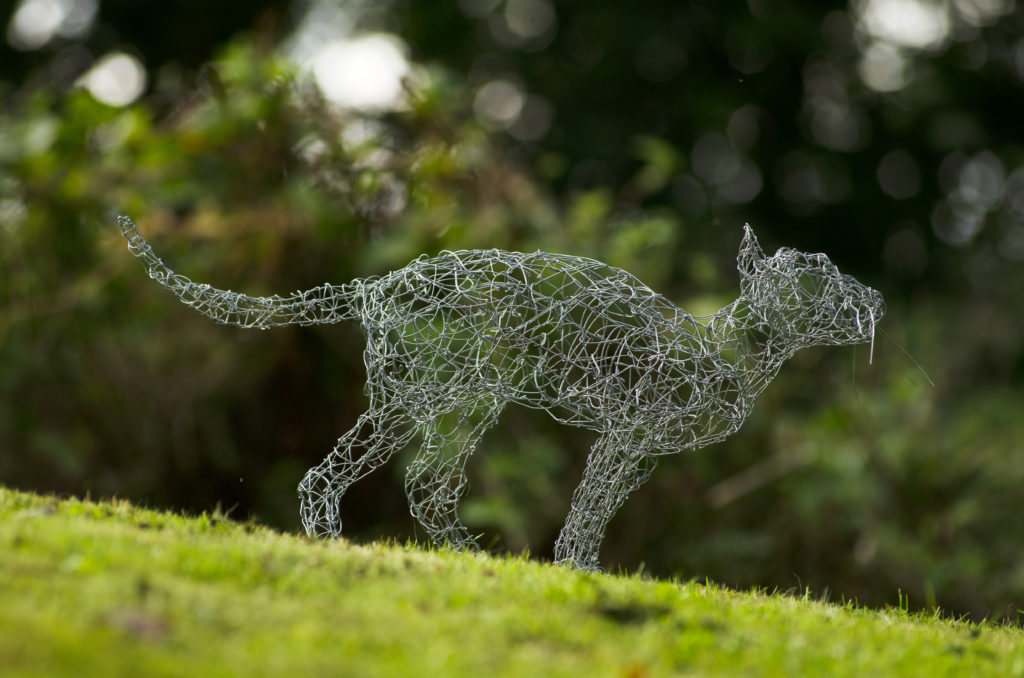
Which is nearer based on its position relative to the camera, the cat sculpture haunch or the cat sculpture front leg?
the cat sculpture haunch

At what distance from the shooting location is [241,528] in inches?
219

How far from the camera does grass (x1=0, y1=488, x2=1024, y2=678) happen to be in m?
3.20

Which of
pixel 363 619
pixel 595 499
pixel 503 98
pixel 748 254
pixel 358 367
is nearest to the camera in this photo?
pixel 363 619

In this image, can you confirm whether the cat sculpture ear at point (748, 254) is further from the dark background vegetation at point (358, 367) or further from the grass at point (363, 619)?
the dark background vegetation at point (358, 367)

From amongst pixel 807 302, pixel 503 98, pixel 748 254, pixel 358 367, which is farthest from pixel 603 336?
pixel 503 98

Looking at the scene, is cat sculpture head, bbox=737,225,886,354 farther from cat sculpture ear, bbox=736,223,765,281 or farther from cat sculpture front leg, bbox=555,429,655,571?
cat sculpture front leg, bbox=555,429,655,571

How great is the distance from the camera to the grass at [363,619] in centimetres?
320

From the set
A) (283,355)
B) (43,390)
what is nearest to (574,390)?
(283,355)

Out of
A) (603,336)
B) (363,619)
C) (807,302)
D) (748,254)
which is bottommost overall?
(363,619)

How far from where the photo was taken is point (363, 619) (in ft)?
12.2

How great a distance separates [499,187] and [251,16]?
7006mm

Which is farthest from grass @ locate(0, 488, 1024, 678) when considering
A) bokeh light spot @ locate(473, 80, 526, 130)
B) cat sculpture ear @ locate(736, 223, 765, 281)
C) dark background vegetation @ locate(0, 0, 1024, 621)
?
bokeh light spot @ locate(473, 80, 526, 130)

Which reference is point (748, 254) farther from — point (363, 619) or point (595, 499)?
point (363, 619)

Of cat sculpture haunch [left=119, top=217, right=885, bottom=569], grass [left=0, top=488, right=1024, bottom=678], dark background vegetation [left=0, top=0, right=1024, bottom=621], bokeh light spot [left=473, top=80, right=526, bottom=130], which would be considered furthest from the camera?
bokeh light spot [left=473, top=80, right=526, bottom=130]
